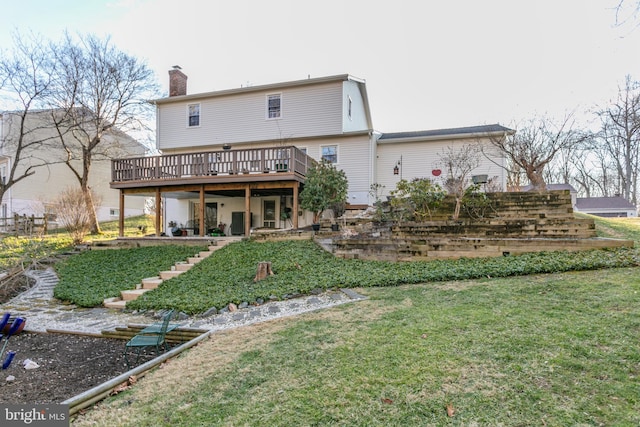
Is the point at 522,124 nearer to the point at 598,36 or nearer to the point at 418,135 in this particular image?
the point at 418,135

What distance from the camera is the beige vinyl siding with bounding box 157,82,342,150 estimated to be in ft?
48.0

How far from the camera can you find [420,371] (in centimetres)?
296

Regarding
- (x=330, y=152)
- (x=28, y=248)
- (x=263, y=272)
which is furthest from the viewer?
(x=330, y=152)

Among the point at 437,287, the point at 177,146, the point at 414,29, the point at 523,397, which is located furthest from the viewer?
the point at 177,146

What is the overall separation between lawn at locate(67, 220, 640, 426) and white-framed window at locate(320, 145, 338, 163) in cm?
1054

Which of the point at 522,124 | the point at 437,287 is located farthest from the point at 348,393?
the point at 522,124

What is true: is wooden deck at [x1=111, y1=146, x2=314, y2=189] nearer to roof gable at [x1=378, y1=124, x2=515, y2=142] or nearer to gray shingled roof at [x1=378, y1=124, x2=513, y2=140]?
roof gable at [x1=378, y1=124, x2=515, y2=142]

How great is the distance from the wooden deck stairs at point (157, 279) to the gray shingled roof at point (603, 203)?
35.6m

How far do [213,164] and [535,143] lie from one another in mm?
14354

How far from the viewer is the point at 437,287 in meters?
6.02

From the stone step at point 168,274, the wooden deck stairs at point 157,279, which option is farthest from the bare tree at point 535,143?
the stone step at point 168,274

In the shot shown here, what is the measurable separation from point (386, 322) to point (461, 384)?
5.44 ft

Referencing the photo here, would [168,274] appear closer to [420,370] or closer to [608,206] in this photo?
[420,370]

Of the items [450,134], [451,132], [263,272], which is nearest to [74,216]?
[263,272]
